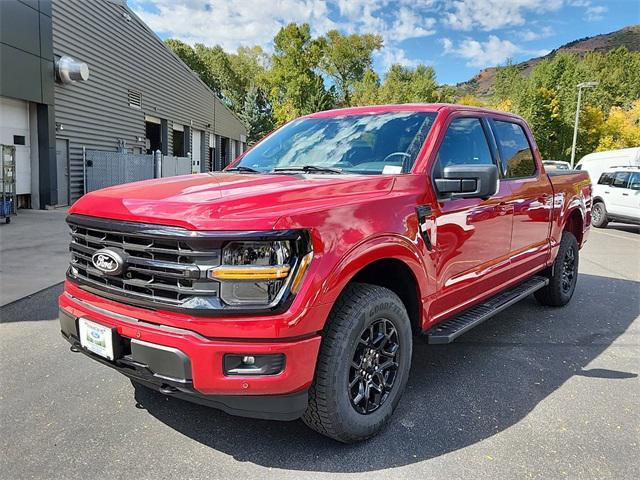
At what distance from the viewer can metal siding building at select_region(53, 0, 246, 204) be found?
47.3ft

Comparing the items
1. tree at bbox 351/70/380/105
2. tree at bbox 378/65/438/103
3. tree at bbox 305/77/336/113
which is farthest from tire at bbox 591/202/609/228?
tree at bbox 351/70/380/105

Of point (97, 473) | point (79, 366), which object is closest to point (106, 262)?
point (97, 473)

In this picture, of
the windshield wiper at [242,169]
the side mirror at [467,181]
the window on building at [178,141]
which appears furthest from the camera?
the window on building at [178,141]

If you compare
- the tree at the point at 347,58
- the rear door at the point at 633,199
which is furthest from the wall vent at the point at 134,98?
the tree at the point at 347,58

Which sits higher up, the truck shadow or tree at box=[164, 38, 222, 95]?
tree at box=[164, 38, 222, 95]

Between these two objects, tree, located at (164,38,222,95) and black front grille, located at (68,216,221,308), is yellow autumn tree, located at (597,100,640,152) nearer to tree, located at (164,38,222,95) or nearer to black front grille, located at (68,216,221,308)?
tree, located at (164,38,222,95)

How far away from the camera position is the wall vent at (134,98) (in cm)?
1845

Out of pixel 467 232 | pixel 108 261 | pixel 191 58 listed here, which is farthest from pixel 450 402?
pixel 191 58

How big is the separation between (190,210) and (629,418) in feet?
9.66

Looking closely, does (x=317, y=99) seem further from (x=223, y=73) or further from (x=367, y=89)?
(x=223, y=73)

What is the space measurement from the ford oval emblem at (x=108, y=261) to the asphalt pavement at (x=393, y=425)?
3.15 feet

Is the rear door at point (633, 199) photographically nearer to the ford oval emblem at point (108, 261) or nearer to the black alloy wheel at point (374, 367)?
the black alloy wheel at point (374, 367)

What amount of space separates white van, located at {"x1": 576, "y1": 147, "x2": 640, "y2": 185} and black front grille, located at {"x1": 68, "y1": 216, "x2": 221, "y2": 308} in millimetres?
16897

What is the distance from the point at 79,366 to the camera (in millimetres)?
3717
